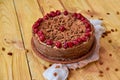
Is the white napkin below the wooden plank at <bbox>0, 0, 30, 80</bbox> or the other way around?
below

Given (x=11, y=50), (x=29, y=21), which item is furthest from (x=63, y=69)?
(x=29, y=21)

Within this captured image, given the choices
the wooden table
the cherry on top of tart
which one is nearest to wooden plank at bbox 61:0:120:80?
the wooden table

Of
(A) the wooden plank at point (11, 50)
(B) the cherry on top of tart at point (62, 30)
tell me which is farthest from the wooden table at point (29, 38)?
(B) the cherry on top of tart at point (62, 30)

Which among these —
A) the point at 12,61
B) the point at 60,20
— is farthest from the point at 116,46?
the point at 12,61

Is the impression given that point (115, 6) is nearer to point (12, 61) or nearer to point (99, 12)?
point (99, 12)

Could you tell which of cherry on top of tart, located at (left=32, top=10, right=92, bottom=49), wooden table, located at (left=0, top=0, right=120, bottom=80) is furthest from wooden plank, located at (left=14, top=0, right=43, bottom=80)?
cherry on top of tart, located at (left=32, top=10, right=92, bottom=49)

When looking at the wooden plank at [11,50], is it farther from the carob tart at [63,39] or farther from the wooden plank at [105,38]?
the wooden plank at [105,38]

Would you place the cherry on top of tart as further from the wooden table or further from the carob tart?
the wooden table
